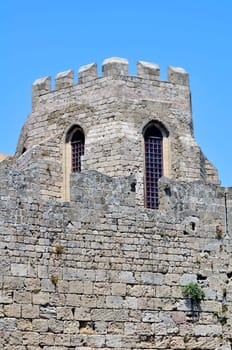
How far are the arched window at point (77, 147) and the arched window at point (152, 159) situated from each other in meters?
2.05

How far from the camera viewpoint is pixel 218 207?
23.3m

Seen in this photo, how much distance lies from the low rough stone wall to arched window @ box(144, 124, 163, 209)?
22.0 feet

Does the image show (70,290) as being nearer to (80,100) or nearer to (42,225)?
(42,225)

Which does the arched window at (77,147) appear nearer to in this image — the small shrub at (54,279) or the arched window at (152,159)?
the arched window at (152,159)

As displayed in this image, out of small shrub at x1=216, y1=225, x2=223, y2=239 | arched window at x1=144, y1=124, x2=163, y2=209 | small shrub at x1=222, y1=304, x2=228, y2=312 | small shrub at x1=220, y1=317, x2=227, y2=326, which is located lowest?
small shrub at x1=220, y1=317, x2=227, y2=326

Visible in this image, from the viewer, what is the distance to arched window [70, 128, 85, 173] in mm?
31031

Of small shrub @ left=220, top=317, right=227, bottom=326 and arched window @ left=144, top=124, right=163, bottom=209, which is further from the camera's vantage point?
arched window @ left=144, top=124, right=163, bottom=209

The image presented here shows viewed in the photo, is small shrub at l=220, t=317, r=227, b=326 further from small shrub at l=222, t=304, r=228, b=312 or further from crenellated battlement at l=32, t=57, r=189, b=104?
crenellated battlement at l=32, t=57, r=189, b=104

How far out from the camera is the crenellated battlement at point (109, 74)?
3108cm

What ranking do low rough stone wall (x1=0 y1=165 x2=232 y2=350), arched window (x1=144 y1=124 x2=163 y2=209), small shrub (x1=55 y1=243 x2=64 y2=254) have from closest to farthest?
low rough stone wall (x1=0 y1=165 x2=232 y2=350)
small shrub (x1=55 y1=243 x2=64 y2=254)
arched window (x1=144 y1=124 x2=163 y2=209)

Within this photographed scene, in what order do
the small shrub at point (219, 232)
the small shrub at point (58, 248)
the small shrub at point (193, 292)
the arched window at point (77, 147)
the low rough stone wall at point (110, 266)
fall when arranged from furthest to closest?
the arched window at point (77, 147), the small shrub at point (219, 232), the small shrub at point (193, 292), the small shrub at point (58, 248), the low rough stone wall at point (110, 266)

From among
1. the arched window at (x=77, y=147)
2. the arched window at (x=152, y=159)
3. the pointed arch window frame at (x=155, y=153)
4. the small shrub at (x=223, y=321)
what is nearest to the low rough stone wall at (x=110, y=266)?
the small shrub at (x=223, y=321)

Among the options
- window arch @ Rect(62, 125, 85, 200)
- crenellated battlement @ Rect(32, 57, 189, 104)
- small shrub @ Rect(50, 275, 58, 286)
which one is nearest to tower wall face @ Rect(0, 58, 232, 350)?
small shrub @ Rect(50, 275, 58, 286)

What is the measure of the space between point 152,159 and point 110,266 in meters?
9.52
